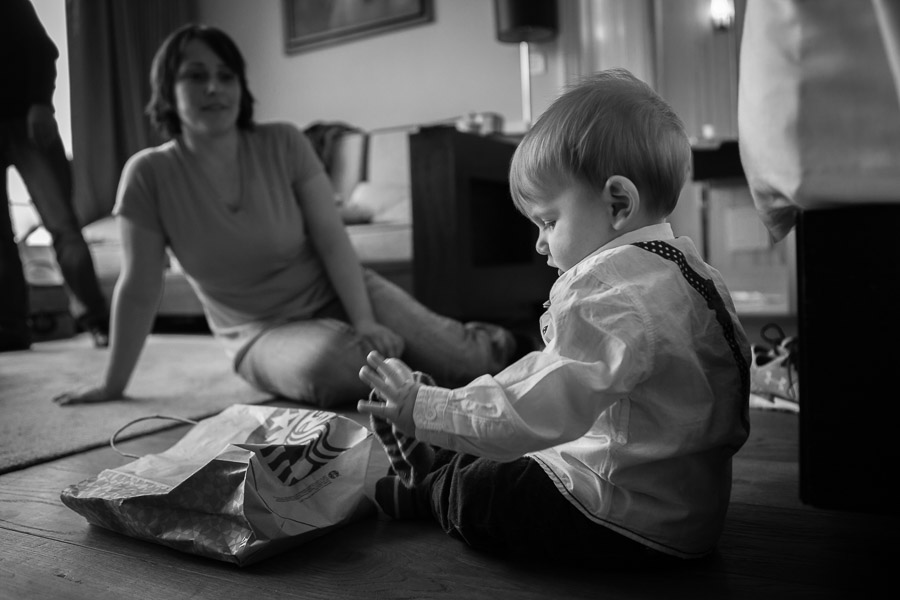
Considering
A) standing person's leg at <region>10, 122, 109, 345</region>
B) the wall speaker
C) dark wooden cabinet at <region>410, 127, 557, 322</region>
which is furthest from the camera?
the wall speaker

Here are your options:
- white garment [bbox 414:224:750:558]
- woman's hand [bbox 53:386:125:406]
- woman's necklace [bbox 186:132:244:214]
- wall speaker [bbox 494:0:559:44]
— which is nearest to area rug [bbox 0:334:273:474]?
woman's hand [bbox 53:386:125:406]

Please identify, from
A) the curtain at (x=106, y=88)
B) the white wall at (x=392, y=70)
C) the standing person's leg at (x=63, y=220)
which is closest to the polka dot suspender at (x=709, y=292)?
the standing person's leg at (x=63, y=220)

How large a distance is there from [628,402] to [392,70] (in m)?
3.69

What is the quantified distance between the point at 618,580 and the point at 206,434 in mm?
500

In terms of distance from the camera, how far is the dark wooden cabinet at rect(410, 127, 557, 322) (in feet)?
6.08

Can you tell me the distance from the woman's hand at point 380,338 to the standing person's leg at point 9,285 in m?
1.77

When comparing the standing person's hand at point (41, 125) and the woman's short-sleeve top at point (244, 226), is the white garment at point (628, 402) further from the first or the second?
the standing person's hand at point (41, 125)

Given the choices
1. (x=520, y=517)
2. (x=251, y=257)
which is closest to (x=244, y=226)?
(x=251, y=257)

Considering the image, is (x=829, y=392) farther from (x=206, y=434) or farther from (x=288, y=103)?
(x=288, y=103)

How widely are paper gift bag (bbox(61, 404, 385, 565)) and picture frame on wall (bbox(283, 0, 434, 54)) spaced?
3.44m

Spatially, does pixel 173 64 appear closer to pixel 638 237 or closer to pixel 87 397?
pixel 87 397

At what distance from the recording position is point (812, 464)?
62 cm

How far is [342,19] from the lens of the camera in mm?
4211

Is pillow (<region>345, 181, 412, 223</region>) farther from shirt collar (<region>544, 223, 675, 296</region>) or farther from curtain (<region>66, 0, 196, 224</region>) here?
shirt collar (<region>544, 223, 675, 296</region>)
